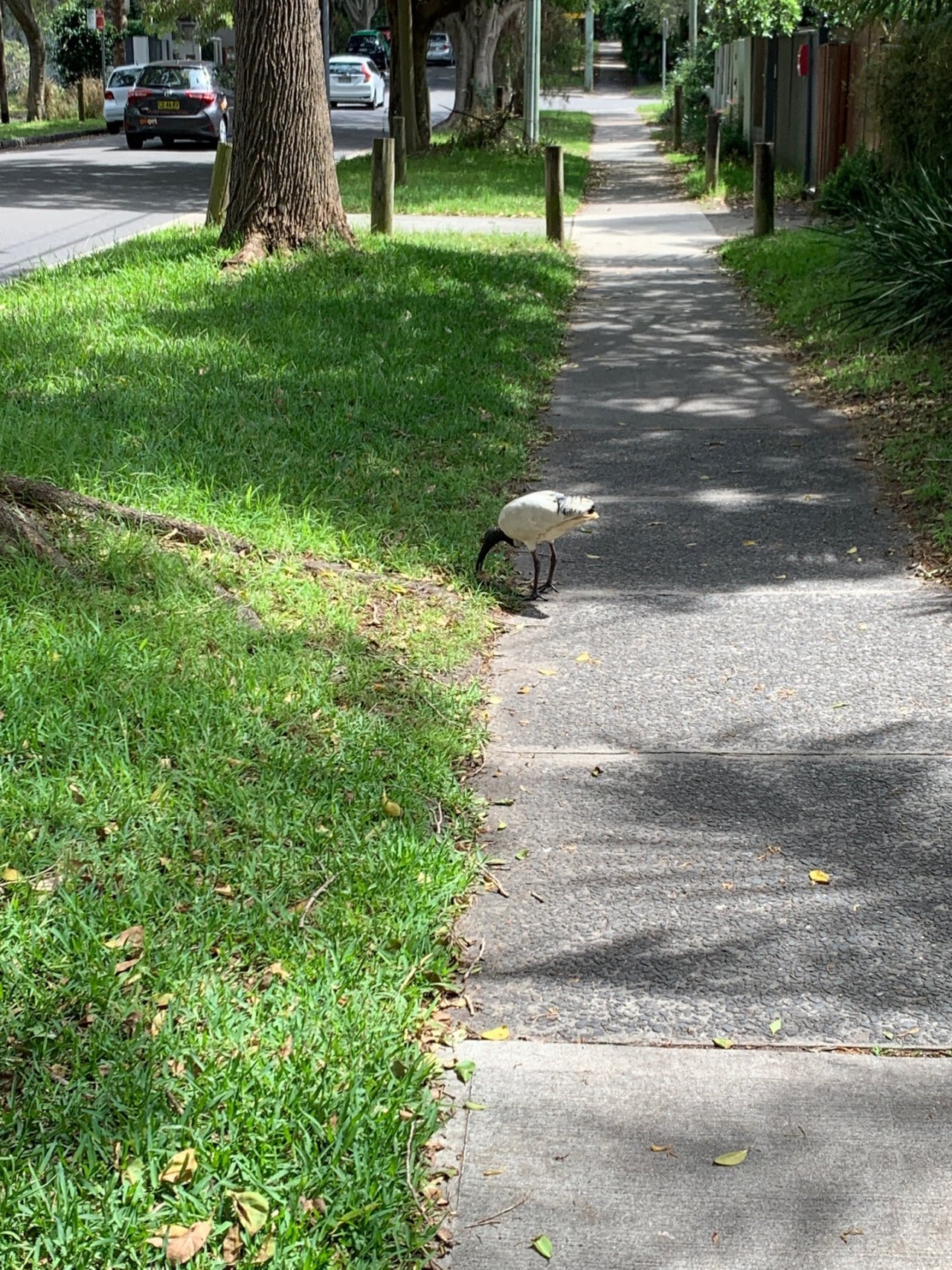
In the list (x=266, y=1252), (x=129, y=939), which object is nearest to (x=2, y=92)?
(x=129, y=939)

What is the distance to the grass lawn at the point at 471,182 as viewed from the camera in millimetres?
19141

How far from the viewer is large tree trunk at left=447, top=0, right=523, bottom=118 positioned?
114 feet

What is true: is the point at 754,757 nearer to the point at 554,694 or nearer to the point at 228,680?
the point at 554,694

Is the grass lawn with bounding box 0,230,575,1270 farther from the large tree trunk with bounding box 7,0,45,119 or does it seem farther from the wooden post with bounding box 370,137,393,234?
the large tree trunk with bounding box 7,0,45,119

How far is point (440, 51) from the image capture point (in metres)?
75.6

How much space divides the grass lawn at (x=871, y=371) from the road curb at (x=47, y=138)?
72.2ft

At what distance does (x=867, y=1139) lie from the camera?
9.58 feet

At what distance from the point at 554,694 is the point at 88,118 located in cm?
4148

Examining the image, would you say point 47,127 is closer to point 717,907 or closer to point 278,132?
point 278,132

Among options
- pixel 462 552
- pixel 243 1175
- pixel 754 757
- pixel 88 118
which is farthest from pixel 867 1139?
pixel 88 118

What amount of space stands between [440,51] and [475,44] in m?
42.9

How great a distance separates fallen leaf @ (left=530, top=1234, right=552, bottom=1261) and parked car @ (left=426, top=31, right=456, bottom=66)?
7656cm

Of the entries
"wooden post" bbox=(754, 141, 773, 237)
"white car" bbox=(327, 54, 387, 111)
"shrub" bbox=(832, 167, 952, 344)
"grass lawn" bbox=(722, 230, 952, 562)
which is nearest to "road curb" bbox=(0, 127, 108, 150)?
"white car" bbox=(327, 54, 387, 111)

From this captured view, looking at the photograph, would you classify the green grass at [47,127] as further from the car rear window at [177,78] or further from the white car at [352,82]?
Result: the white car at [352,82]
